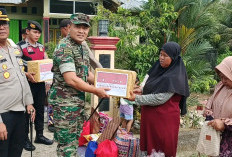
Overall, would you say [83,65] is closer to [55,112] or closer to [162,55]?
[55,112]

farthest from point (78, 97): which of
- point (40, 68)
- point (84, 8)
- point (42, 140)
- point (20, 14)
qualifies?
point (20, 14)

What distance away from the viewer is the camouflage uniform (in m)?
2.92

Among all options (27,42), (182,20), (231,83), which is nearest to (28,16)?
(182,20)

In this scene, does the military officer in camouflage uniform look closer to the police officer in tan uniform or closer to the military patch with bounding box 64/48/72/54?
the military patch with bounding box 64/48/72/54

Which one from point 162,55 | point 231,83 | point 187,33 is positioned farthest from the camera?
point 187,33

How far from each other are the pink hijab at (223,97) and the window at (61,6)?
36.5ft

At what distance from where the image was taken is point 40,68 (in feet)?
14.1

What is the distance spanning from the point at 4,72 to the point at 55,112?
2.11 feet

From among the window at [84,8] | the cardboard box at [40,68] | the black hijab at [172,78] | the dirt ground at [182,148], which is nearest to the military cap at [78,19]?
the black hijab at [172,78]

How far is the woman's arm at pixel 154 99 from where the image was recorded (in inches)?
124

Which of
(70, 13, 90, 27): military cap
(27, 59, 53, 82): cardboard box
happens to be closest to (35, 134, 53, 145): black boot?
(27, 59, 53, 82): cardboard box

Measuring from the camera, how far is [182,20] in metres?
7.27

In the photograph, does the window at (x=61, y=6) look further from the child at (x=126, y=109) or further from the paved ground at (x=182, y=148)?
the paved ground at (x=182, y=148)

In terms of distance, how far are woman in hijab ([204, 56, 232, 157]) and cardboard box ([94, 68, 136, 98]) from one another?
0.90 m
